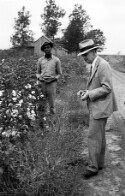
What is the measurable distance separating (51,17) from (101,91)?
58641 millimetres

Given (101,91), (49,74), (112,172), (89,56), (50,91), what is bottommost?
(112,172)

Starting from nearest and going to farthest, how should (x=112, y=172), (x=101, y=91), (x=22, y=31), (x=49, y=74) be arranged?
(x=101, y=91), (x=112, y=172), (x=49, y=74), (x=22, y=31)

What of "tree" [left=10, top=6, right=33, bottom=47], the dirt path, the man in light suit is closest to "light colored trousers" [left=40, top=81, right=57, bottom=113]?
the dirt path

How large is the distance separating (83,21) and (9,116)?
194ft

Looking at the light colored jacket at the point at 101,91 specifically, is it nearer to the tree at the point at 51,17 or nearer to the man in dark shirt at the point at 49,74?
the man in dark shirt at the point at 49,74

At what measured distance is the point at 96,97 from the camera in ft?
13.7

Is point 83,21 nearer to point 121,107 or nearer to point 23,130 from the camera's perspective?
point 121,107

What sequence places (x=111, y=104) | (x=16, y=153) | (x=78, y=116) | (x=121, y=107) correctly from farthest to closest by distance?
(x=121, y=107) < (x=78, y=116) < (x=111, y=104) < (x=16, y=153)

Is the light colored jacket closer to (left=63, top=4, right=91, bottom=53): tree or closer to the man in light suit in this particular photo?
the man in light suit

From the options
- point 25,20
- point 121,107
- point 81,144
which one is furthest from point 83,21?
point 81,144

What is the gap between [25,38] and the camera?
52344 millimetres

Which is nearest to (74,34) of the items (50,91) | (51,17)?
(51,17)

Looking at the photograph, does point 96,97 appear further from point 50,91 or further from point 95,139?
point 50,91

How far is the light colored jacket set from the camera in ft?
13.5
